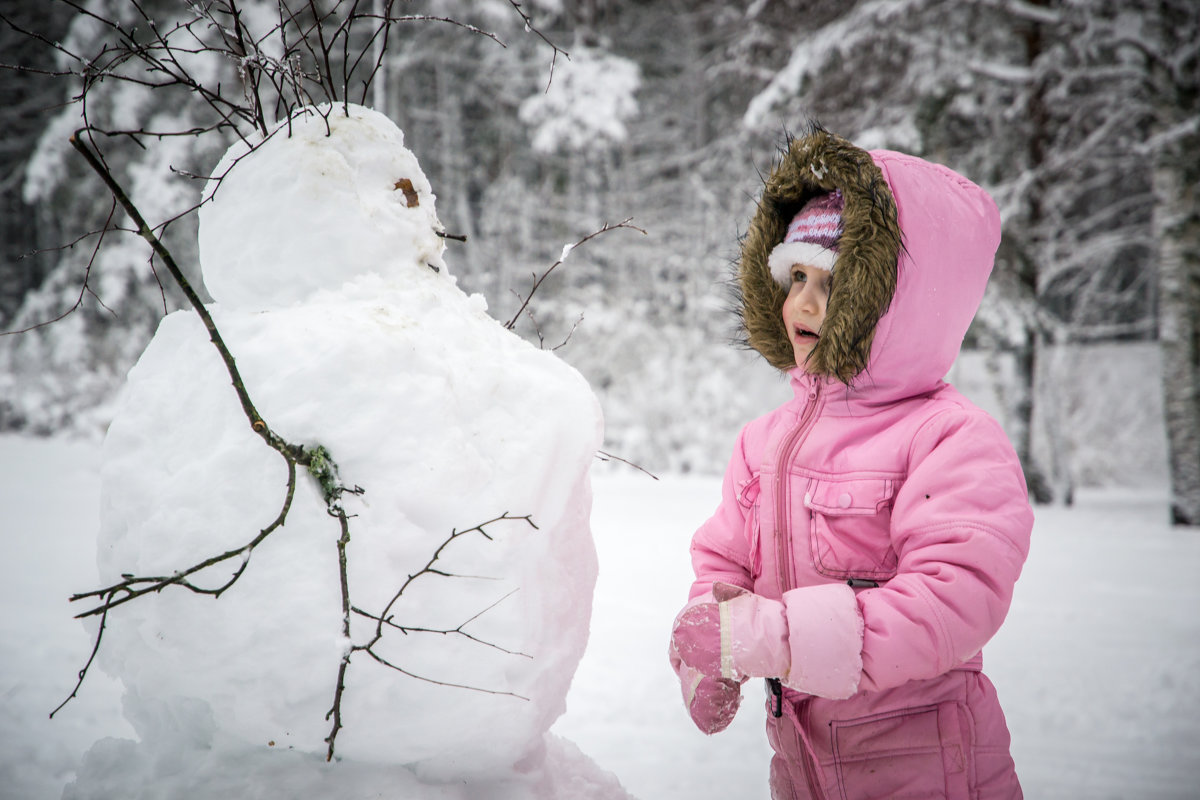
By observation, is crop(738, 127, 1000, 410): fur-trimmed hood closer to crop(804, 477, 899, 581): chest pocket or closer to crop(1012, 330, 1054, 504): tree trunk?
crop(804, 477, 899, 581): chest pocket

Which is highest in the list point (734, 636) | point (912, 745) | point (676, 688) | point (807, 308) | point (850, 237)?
point (850, 237)

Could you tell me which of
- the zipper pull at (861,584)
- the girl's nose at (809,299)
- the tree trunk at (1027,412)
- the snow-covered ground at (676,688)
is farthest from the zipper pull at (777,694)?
the tree trunk at (1027,412)

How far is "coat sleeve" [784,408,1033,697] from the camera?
4.11 ft

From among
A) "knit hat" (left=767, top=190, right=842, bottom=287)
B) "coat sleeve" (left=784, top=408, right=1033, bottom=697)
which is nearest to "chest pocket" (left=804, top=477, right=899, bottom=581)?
"coat sleeve" (left=784, top=408, right=1033, bottom=697)

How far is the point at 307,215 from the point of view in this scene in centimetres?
157

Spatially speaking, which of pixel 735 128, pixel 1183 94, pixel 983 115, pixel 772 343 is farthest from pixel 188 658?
pixel 735 128

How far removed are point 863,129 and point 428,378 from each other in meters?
9.20

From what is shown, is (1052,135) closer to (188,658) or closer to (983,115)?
(983,115)

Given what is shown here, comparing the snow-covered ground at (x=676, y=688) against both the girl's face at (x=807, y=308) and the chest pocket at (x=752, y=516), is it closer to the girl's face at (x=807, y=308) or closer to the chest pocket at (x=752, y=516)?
the chest pocket at (x=752, y=516)

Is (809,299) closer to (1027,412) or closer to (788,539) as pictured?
(788,539)

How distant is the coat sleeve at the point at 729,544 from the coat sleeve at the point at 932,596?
1.37 ft

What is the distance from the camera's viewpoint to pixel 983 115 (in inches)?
363

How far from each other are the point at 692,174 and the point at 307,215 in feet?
41.4

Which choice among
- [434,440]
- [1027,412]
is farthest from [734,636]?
[1027,412]
